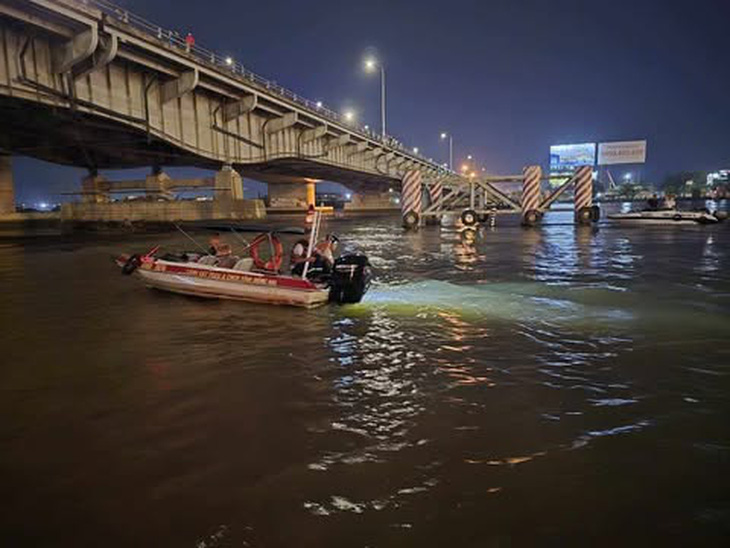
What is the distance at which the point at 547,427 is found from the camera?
4.60 m

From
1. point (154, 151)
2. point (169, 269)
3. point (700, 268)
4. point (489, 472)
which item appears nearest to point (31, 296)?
point (169, 269)

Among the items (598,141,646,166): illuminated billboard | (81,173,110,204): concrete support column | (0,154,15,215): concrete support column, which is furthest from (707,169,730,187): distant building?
(0,154,15,215): concrete support column

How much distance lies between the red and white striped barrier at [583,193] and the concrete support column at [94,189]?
40285mm

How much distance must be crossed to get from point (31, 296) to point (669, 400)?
1222 cm

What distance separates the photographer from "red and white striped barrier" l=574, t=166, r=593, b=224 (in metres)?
32.2

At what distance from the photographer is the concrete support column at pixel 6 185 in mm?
43469

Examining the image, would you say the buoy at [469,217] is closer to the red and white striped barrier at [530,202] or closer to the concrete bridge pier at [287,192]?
the red and white striped barrier at [530,202]

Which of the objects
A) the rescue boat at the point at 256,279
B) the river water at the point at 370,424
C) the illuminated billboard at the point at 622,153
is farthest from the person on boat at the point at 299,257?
the illuminated billboard at the point at 622,153

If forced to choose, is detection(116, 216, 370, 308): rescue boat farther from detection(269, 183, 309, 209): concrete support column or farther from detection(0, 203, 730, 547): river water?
detection(269, 183, 309, 209): concrete support column

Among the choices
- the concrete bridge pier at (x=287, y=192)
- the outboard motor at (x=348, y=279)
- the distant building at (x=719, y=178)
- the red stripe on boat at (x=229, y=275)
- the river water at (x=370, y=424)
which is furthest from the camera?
the distant building at (x=719, y=178)

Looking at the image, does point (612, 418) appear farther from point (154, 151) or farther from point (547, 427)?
point (154, 151)

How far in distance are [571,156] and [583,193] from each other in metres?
71.5

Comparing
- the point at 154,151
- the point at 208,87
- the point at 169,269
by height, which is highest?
the point at 208,87

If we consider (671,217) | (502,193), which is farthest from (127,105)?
(671,217)
